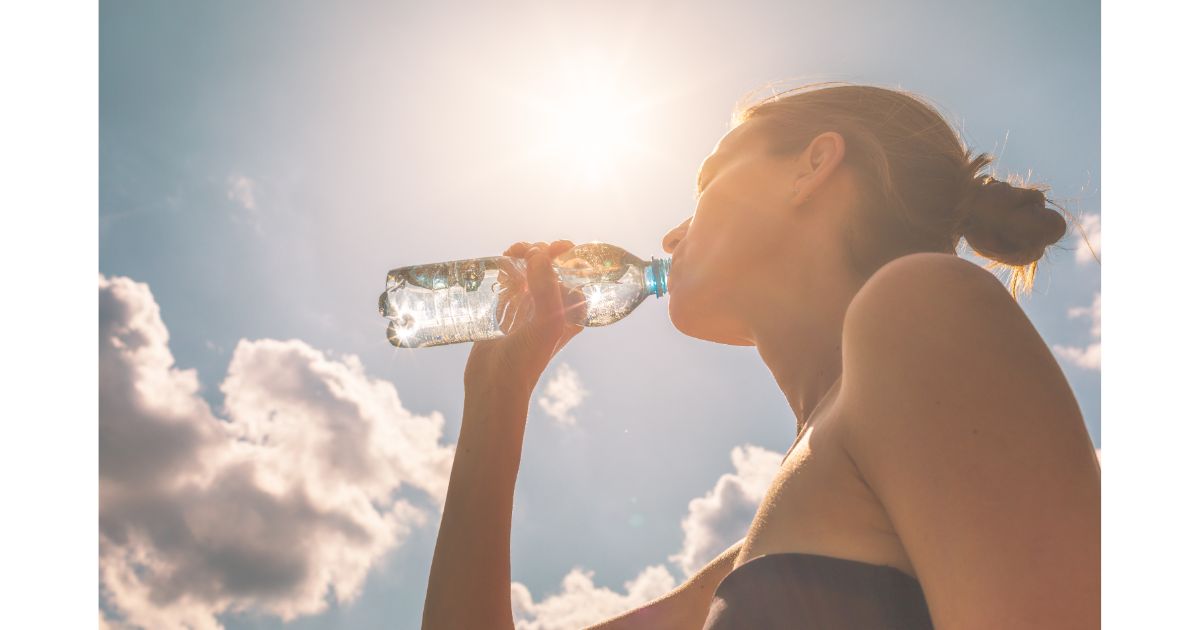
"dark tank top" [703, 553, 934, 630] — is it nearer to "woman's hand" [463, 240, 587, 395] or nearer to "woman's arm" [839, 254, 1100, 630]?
"woman's arm" [839, 254, 1100, 630]

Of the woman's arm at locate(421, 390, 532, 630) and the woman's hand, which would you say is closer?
the woman's arm at locate(421, 390, 532, 630)

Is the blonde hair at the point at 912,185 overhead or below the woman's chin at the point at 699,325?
overhead

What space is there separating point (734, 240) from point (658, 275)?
1.29 meters

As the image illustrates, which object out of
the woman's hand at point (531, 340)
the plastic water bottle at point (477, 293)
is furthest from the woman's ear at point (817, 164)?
the plastic water bottle at point (477, 293)

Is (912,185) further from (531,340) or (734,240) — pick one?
(531,340)

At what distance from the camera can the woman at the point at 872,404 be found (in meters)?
1.05

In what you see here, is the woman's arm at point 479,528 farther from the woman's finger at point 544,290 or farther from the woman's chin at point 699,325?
the woman's chin at point 699,325

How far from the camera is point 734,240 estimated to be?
2023mm

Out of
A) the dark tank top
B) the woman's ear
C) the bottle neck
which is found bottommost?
the dark tank top

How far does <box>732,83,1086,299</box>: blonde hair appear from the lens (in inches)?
77.6

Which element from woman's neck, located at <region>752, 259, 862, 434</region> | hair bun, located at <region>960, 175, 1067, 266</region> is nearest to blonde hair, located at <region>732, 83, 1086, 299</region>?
hair bun, located at <region>960, 175, 1067, 266</region>

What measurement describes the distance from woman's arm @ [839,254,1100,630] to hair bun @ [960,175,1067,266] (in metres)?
1.02
